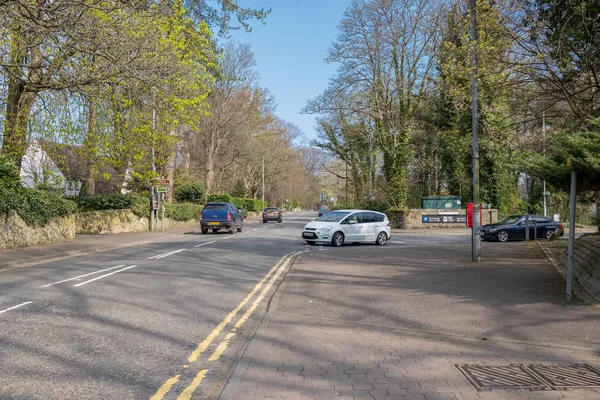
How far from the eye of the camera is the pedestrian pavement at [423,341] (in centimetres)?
433

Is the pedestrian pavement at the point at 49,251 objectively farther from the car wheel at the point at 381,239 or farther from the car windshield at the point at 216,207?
the car wheel at the point at 381,239

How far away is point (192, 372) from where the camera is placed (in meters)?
4.74

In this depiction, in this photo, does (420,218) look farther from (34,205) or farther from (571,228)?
(571,228)

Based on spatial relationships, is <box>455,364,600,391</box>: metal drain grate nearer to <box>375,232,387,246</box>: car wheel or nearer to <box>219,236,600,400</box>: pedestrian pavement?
<box>219,236,600,400</box>: pedestrian pavement

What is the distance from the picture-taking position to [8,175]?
1753 cm

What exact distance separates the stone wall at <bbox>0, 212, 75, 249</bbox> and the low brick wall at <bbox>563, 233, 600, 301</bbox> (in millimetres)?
17615

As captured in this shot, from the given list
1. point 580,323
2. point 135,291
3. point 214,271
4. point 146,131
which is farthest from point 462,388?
point 146,131

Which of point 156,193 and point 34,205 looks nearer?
point 34,205

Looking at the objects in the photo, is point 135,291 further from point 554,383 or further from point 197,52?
point 197,52

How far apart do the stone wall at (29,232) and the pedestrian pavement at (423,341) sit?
11925 millimetres

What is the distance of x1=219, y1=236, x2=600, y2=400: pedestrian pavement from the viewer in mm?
4328

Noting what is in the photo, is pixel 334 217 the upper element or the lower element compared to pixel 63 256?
upper

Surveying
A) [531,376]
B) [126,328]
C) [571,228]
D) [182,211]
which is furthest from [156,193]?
[531,376]

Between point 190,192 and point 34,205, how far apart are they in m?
23.3
